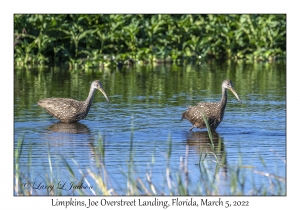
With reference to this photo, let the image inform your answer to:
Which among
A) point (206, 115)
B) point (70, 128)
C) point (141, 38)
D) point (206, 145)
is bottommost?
point (206, 145)

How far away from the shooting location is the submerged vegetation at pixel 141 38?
1133 inches

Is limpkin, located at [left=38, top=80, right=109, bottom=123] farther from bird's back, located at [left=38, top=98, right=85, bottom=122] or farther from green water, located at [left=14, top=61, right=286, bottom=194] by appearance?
green water, located at [left=14, top=61, right=286, bottom=194]

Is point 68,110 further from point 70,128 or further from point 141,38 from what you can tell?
point 141,38

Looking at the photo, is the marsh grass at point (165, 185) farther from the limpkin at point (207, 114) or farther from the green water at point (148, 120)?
the limpkin at point (207, 114)

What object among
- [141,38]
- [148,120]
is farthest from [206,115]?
[141,38]

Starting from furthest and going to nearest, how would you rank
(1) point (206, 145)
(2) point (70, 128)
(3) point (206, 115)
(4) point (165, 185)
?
(2) point (70, 128) < (3) point (206, 115) < (1) point (206, 145) < (4) point (165, 185)

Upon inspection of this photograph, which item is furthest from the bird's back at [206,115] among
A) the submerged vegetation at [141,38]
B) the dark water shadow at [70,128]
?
the submerged vegetation at [141,38]

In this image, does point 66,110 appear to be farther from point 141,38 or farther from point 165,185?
point 141,38

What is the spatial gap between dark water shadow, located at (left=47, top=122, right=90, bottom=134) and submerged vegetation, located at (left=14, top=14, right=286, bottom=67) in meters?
11.7

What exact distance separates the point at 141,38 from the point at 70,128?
1565 cm

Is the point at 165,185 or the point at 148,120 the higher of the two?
the point at 148,120

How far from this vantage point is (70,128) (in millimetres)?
15609

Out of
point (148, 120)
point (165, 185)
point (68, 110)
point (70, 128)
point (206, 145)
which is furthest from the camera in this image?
point (68, 110)

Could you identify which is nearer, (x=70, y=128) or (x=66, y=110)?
(x=70, y=128)
